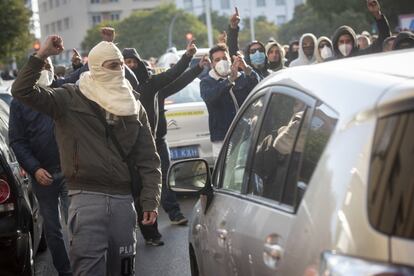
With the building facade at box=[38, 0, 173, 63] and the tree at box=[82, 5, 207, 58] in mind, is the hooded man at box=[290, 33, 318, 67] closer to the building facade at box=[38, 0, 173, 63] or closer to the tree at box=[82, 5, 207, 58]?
the tree at box=[82, 5, 207, 58]

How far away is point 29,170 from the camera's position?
6.01 meters

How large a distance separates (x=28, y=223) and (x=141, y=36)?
83.9 m

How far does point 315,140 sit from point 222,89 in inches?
214

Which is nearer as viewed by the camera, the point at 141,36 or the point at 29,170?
the point at 29,170

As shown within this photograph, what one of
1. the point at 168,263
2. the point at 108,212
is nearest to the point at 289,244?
the point at 108,212

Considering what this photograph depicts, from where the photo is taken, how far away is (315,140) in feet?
9.56

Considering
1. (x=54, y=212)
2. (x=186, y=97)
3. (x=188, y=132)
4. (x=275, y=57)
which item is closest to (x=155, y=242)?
(x=54, y=212)

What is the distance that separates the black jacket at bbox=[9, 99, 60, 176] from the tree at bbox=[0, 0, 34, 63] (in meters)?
36.6

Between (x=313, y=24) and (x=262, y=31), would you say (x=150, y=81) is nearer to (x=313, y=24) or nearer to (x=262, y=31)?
(x=313, y=24)

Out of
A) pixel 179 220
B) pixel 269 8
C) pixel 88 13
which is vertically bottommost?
pixel 179 220

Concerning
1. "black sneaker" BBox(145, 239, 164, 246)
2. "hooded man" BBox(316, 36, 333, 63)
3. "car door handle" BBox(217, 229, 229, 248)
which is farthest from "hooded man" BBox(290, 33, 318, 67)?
"car door handle" BBox(217, 229, 229, 248)

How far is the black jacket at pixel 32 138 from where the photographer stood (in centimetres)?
608

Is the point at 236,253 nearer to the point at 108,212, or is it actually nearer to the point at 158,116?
the point at 108,212

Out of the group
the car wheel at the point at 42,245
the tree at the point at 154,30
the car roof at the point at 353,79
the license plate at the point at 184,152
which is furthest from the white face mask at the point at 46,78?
the tree at the point at 154,30
